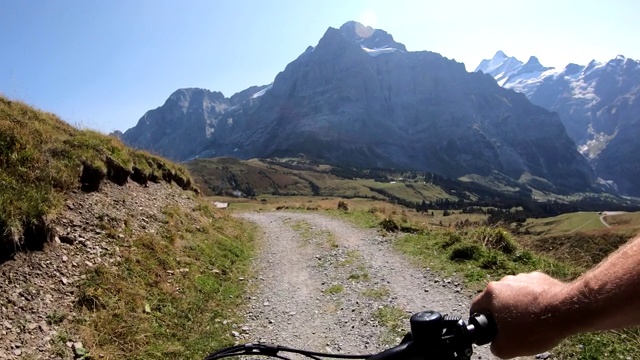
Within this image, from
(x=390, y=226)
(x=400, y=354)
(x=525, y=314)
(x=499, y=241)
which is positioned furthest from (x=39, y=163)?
(x=390, y=226)

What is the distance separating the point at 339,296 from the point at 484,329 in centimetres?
1138

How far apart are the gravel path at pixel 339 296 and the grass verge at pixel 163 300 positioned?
972 millimetres

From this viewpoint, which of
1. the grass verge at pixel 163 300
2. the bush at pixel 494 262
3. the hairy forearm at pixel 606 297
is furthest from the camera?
the bush at pixel 494 262


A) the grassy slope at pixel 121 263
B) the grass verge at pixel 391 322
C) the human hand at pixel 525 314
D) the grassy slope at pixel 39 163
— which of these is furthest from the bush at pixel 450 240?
the human hand at pixel 525 314

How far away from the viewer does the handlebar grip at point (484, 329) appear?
89.9 inches

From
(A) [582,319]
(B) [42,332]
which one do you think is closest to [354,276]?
(B) [42,332]

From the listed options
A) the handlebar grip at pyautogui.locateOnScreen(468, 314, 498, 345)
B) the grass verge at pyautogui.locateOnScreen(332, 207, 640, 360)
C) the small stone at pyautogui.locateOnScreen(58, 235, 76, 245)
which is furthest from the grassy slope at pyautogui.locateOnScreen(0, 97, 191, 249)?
the grass verge at pyautogui.locateOnScreen(332, 207, 640, 360)

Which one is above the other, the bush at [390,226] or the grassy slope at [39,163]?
the grassy slope at [39,163]

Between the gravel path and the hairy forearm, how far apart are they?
7373mm

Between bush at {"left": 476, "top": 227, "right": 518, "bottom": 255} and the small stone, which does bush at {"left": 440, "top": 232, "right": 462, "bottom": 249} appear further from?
the small stone

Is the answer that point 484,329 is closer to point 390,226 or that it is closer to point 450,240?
point 450,240

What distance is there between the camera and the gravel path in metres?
10.5

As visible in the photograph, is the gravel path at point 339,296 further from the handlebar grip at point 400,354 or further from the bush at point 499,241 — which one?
the handlebar grip at point 400,354

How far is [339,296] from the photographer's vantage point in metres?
13.3
